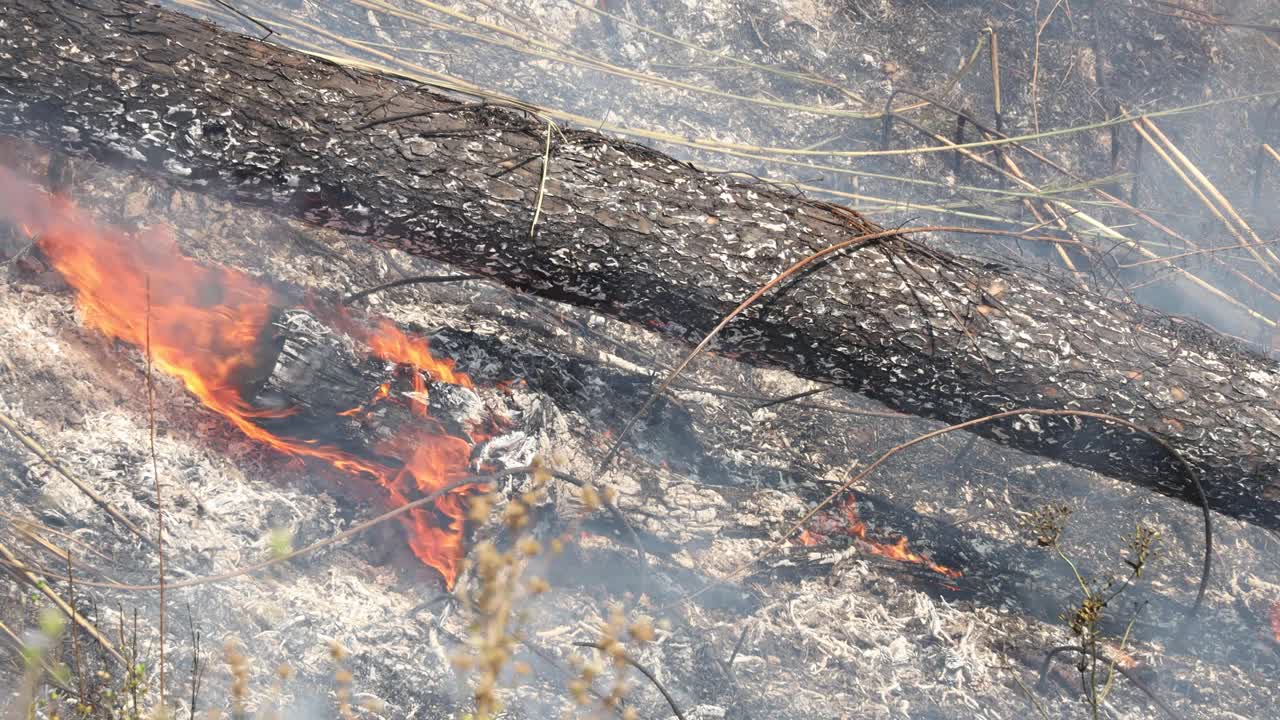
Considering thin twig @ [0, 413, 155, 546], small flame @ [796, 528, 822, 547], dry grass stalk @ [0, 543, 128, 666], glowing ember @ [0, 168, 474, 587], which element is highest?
glowing ember @ [0, 168, 474, 587]

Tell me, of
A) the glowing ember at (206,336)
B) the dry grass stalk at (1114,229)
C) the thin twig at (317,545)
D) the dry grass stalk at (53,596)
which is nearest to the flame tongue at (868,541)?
the thin twig at (317,545)

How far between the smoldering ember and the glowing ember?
16 mm

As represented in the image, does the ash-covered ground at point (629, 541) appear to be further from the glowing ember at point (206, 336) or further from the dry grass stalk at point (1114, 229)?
the dry grass stalk at point (1114, 229)

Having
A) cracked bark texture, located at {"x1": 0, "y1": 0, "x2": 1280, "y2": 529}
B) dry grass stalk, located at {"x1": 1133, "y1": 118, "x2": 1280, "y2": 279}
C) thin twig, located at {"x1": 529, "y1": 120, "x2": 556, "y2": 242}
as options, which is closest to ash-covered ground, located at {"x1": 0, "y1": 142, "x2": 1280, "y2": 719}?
cracked bark texture, located at {"x1": 0, "y1": 0, "x2": 1280, "y2": 529}

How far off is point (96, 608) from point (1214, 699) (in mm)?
4848

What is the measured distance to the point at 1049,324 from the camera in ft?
10.2

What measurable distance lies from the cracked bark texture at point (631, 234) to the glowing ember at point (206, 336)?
23.0 inches

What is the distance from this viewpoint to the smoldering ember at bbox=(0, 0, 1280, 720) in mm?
2789

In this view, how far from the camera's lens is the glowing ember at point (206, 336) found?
318 centimetres

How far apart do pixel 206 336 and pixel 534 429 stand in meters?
1.50

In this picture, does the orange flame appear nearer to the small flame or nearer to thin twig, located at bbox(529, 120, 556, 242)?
the small flame

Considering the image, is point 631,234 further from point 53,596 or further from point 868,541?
point 53,596

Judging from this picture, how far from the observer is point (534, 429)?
3430 millimetres

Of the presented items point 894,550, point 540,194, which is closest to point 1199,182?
point 894,550
